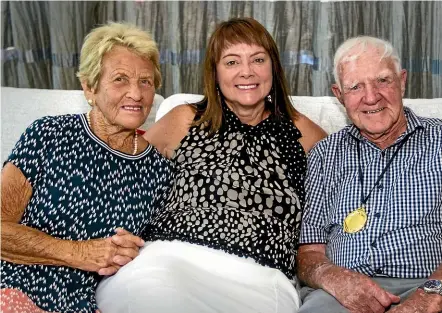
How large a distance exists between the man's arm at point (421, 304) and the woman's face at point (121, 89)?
93 centimetres

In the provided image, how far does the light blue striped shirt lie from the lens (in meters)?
2.04

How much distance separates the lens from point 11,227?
1.89 m

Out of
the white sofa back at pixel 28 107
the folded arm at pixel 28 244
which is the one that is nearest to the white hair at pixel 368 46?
the white sofa back at pixel 28 107

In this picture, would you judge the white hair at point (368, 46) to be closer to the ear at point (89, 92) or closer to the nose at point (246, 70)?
the nose at point (246, 70)

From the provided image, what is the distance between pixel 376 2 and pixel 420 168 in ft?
3.89

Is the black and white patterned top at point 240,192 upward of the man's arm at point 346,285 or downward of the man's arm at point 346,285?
upward

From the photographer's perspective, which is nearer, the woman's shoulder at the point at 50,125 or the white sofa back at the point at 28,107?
the woman's shoulder at the point at 50,125

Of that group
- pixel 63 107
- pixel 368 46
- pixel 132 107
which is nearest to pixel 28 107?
pixel 63 107

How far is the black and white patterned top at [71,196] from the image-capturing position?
1.92 meters

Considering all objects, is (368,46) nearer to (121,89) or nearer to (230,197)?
(230,197)

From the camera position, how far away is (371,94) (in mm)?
2168

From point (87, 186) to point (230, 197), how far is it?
0.44 m

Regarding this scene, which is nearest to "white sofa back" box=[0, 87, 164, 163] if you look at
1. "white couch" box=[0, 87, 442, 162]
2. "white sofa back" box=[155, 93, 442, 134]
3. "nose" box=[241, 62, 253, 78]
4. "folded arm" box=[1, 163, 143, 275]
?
"white couch" box=[0, 87, 442, 162]

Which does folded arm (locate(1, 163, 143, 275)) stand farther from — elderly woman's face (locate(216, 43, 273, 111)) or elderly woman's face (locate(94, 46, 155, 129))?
elderly woman's face (locate(216, 43, 273, 111))
